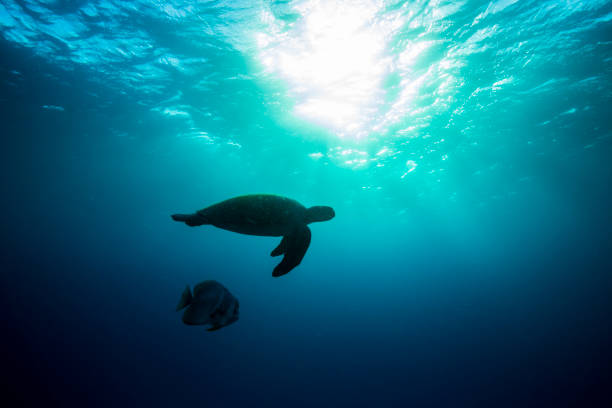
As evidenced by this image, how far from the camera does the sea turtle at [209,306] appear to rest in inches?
75.1

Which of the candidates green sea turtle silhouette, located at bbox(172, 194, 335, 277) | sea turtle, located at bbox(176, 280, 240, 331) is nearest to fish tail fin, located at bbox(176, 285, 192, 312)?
sea turtle, located at bbox(176, 280, 240, 331)

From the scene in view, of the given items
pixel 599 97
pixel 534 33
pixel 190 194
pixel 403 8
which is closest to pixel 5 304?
pixel 190 194

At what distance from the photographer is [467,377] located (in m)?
20.2

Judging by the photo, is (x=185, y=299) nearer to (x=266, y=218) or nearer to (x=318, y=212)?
(x=266, y=218)

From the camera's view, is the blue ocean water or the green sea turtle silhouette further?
the blue ocean water

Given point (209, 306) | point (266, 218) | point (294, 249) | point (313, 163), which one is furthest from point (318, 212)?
point (313, 163)

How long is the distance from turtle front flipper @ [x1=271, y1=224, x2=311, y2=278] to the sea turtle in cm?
52

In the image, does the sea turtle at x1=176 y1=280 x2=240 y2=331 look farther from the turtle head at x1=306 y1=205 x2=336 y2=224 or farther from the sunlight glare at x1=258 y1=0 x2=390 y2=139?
the sunlight glare at x1=258 y1=0 x2=390 y2=139

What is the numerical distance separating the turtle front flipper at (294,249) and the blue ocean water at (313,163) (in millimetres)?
7282

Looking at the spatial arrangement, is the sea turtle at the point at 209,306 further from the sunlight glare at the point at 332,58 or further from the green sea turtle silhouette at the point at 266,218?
the sunlight glare at the point at 332,58

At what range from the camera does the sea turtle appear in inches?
75.1

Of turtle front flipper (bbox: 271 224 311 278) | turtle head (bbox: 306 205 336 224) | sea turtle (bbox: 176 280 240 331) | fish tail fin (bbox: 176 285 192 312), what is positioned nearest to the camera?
sea turtle (bbox: 176 280 240 331)

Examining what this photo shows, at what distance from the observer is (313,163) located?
17531 mm

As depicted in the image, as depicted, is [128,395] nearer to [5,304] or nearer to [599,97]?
[5,304]
